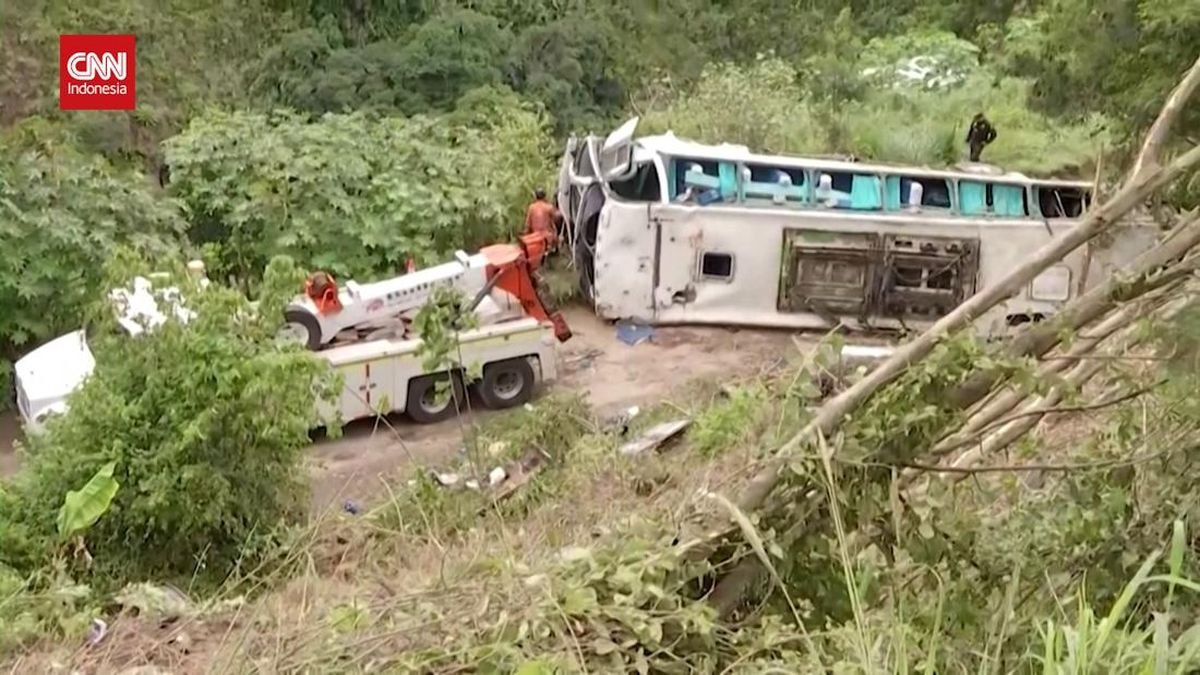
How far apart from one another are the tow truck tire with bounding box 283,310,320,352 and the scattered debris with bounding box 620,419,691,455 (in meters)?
2.76

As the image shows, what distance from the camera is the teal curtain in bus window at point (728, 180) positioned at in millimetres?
13023

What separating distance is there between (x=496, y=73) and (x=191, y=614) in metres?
14.7

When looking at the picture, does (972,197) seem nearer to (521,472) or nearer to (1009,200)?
(1009,200)

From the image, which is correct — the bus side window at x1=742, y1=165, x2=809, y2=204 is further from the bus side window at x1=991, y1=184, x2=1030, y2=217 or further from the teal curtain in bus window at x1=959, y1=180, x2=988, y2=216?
the bus side window at x1=991, y1=184, x2=1030, y2=217

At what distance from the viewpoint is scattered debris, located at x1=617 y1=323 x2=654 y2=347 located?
42.4 ft

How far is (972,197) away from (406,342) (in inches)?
237

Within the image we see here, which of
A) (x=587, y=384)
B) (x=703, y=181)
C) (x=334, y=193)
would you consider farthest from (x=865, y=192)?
(x=334, y=193)

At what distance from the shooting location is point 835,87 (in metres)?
17.7

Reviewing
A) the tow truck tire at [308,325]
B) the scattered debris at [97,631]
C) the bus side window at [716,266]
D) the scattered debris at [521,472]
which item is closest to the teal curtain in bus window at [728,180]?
the bus side window at [716,266]

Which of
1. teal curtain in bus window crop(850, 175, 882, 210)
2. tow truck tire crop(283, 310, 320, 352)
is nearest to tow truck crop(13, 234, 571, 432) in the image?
tow truck tire crop(283, 310, 320, 352)

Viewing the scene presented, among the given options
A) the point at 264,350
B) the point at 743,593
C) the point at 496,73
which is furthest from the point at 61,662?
the point at 496,73

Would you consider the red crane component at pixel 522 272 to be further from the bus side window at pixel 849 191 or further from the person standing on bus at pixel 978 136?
the person standing on bus at pixel 978 136

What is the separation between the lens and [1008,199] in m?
13.3

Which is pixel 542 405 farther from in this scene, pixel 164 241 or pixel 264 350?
pixel 164 241
